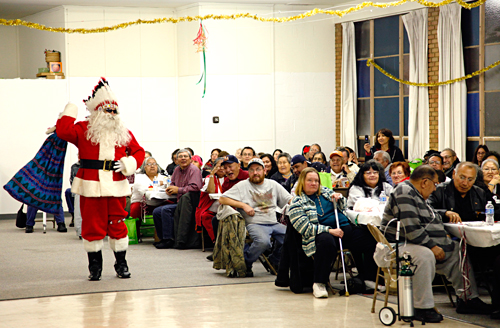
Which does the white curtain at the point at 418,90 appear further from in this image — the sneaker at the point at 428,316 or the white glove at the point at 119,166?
the sneaker at the point at 428,316

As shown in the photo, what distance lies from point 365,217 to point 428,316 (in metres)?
1.18

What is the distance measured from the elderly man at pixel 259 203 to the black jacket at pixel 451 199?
5.44 ft

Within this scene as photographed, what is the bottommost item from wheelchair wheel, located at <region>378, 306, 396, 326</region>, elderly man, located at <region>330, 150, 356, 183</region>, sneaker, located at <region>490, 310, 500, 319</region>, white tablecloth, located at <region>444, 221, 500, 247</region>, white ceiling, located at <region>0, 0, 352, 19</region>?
sneaker, located at <region>490, 310, 500, 319</region>

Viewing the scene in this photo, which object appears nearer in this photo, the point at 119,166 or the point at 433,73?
the point at 119,166

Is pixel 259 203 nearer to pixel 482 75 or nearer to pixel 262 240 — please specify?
pixel 262 240

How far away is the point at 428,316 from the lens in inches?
179

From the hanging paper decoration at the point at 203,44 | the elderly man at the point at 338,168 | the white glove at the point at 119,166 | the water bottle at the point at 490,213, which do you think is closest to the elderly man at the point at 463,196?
the water bottle at the point at 490,213

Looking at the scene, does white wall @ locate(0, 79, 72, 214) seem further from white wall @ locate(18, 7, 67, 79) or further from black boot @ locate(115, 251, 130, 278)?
black boot @ locate(115, 251, 130, 278)

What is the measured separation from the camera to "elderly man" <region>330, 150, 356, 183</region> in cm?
815

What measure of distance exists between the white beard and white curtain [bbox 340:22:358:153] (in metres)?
7.18

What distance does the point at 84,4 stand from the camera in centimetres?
1165

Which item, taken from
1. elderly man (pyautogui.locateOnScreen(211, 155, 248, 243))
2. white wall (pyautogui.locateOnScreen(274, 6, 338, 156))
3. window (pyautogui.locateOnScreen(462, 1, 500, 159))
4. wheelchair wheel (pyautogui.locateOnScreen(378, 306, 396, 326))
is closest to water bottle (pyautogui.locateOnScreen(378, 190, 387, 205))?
wheelchair wheel (pyautogui.locateOnScreen(378, 306, 396, 326))

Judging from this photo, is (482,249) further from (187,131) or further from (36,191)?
(187,131)

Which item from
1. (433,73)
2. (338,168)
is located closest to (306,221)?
(338,168)
